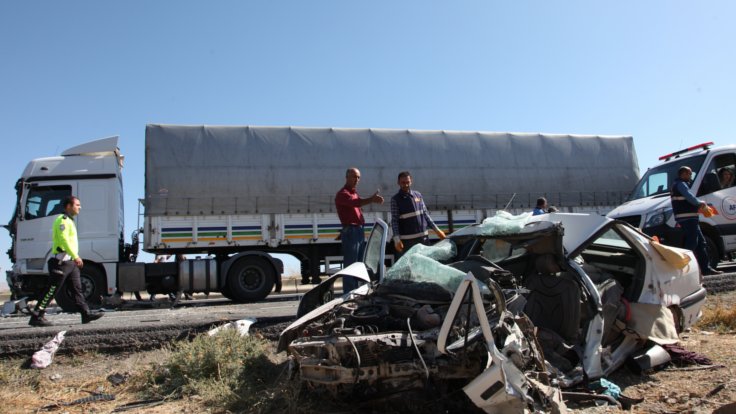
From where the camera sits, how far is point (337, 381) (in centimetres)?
286

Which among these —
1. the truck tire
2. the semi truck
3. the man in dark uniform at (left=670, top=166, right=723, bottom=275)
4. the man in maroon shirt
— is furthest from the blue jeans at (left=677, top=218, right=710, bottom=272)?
the truck tire

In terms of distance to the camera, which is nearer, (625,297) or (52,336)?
(625,297)

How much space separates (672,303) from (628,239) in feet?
2.00

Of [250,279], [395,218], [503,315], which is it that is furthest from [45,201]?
[503,315]

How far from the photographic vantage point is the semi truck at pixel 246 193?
10.1 m

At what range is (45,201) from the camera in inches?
392

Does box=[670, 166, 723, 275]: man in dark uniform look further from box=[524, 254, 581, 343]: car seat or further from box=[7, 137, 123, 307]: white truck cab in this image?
box=[7, 137, 123, 307]: white truck cab

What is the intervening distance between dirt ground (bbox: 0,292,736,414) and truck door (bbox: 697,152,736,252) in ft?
14.3

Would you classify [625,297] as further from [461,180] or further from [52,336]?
[461,180]

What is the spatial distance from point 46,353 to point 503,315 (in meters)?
4.22

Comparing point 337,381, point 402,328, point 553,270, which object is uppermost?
point 553,270

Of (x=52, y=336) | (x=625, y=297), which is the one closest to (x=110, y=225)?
(x=52, y=336)

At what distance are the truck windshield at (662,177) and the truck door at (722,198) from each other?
217 mm

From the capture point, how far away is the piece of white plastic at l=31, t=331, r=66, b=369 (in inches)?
182
